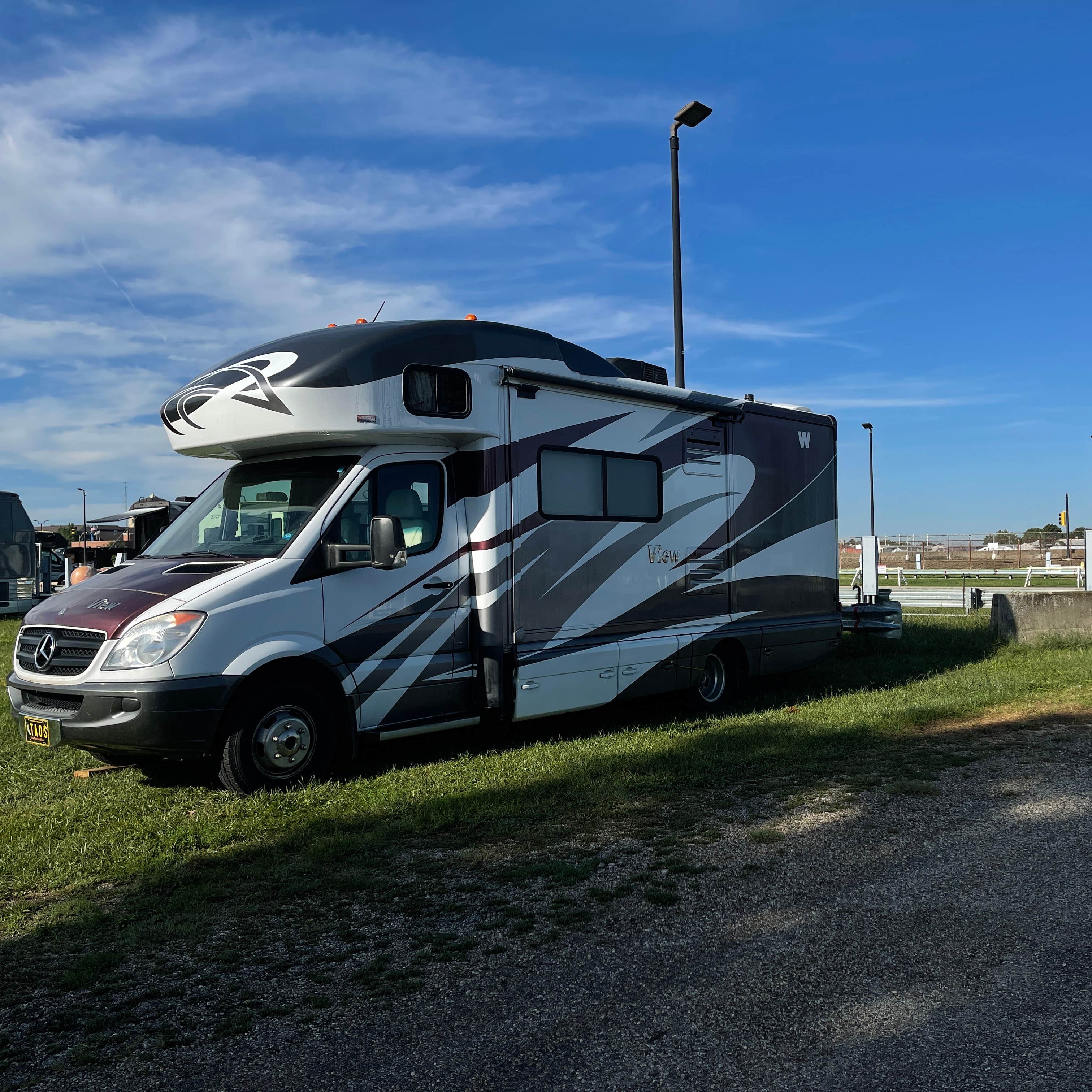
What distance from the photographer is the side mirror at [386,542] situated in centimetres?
710

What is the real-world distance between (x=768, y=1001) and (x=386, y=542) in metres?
4.25

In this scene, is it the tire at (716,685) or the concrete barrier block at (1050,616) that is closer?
the tire at (716,685)

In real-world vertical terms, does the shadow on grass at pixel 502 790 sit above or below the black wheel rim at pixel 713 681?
below

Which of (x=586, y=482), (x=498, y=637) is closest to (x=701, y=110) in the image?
(x=586, y=482)

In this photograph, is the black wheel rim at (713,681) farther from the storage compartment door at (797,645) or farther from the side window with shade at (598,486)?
the side window with shade at (598,486)

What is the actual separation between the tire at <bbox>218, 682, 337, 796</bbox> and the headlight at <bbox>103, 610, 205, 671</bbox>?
537mm

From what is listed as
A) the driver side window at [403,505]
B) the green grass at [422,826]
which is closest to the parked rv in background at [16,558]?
the green grass at [422,826]

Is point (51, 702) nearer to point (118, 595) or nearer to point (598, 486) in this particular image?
point (118, 595)

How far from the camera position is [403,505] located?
7.68 m

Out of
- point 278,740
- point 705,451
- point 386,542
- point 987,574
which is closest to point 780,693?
point 705,451

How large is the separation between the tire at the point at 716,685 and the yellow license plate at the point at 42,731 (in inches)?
217

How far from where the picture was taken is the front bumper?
20.8 ft

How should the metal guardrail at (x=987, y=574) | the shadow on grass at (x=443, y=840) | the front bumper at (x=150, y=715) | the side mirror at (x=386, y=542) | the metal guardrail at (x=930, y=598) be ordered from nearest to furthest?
the shadow on grass at (x=443, y=840), the front bumper at (x=150, y=715), the side mirror at (x=386, y=542), the metal guardrail at (x=930, y=598), the metal guardrail at (x=987, y=574)

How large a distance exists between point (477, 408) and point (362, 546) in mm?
1465
